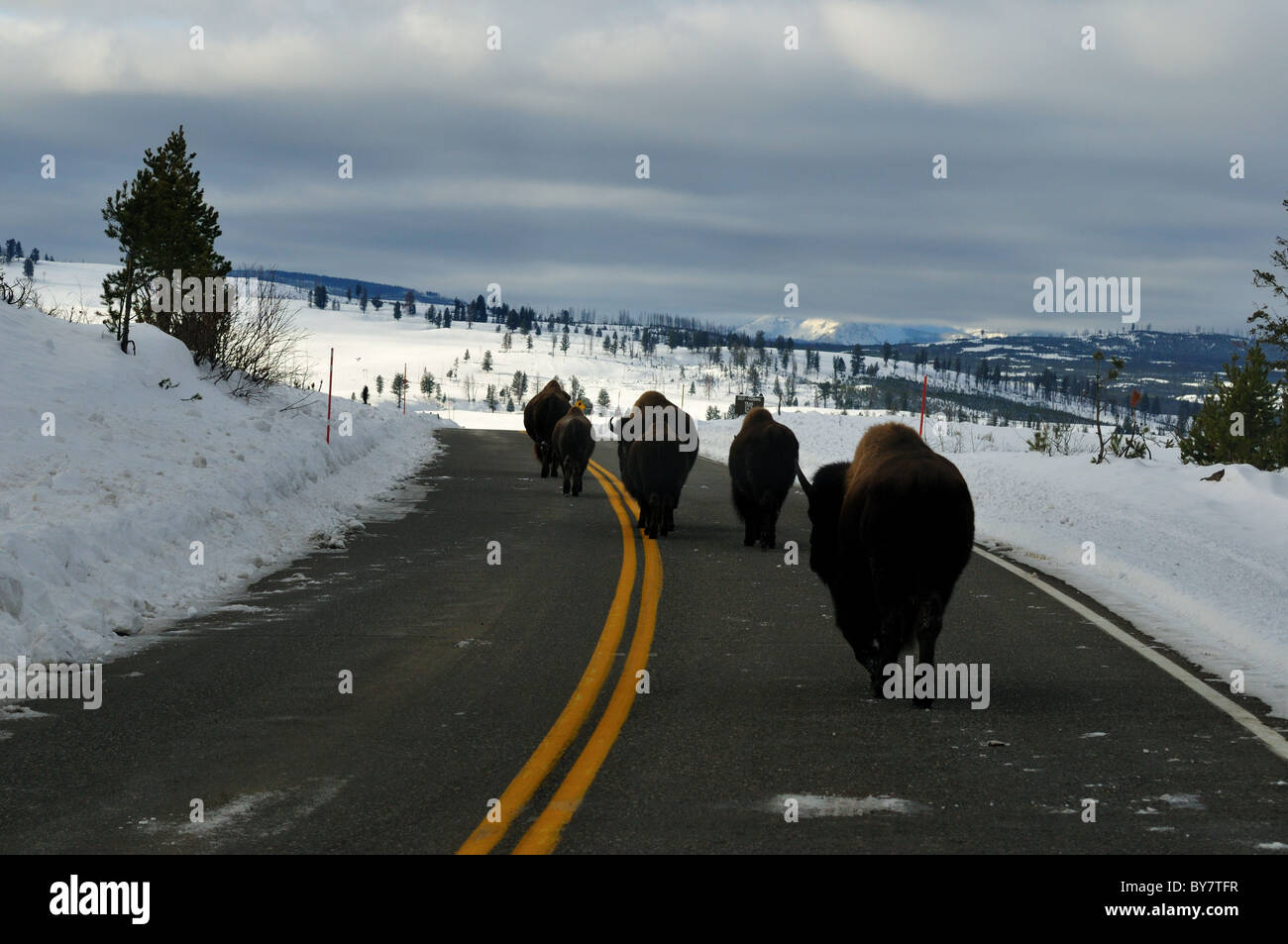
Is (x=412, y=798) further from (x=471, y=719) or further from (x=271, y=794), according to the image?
(x=471, y=719)

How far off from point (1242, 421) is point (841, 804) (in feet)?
153

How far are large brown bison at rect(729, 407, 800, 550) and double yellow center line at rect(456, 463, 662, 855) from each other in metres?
3.15

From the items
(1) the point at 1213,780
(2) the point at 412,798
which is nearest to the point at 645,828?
(2) the point at 412,798

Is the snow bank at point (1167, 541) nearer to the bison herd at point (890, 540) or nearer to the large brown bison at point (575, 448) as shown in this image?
the bison herd at point (890, 540)

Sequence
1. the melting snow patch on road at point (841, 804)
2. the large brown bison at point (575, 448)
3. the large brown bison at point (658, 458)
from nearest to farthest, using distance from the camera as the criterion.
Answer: the melting snow patch on road at point (841, 804) → the large brown bison at point (658, 458) → the large brown bison at point (575, 448)

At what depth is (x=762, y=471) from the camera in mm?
14547

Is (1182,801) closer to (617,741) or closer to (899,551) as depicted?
(899,551)

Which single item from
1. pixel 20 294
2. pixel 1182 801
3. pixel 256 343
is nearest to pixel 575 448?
pixel 256 343

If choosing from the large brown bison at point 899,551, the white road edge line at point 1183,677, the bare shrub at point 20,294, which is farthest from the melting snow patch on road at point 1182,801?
the bare shrub at point 20,294

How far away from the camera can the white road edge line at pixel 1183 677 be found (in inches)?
262

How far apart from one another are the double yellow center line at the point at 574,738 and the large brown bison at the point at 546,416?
13534mm

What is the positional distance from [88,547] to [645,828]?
288 inches

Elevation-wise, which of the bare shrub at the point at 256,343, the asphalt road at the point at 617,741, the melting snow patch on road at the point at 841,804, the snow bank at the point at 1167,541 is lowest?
the asphalt road at the point at 617,741

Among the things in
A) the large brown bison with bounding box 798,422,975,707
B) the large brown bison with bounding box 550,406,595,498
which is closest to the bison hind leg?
the large brown bison with bounding box 550,406,595,498
